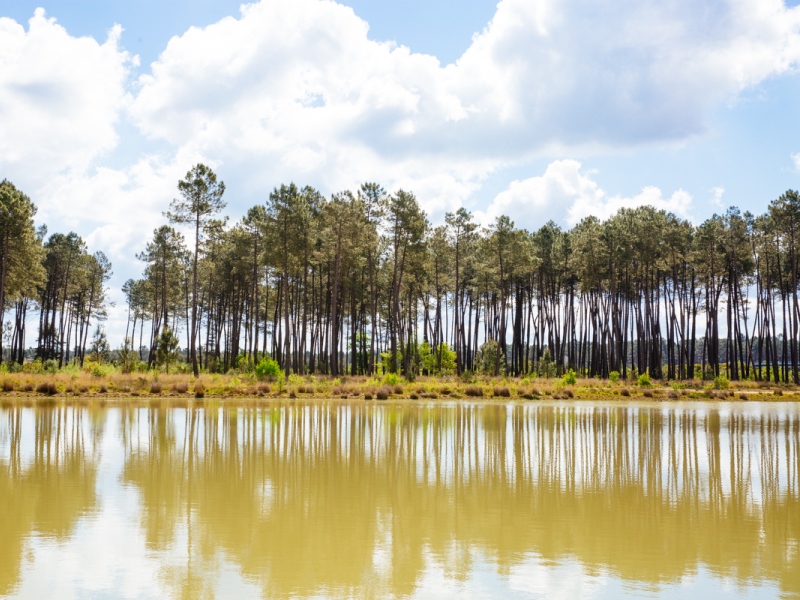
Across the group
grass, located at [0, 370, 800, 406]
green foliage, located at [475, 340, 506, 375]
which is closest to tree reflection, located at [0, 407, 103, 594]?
grass, located at [0, 370, 800, 406]

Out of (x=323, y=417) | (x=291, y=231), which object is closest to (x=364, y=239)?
(x=291, y=231)

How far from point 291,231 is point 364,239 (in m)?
5.83

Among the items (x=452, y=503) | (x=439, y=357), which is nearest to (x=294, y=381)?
(x=439, y=357)

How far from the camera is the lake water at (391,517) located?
575 cm

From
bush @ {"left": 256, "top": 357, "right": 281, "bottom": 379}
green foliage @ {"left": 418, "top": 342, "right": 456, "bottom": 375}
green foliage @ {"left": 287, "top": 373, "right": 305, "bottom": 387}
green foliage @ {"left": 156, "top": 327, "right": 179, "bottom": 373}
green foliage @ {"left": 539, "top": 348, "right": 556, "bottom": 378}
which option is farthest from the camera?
green foliage @ {"left": 418, "top": 342, "right": 456, "bottom": 375}

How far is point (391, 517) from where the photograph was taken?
816 cm

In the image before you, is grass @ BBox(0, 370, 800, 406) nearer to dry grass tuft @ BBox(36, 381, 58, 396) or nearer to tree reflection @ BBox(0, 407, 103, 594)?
dry grass tuft @ BBox(36, 381, 58, 396)

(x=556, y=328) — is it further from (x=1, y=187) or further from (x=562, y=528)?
(x=562, y=528)

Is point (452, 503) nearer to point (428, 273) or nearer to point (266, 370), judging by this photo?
point (266, 370)

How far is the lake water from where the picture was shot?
5.75 m

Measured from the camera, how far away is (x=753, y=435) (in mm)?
19625

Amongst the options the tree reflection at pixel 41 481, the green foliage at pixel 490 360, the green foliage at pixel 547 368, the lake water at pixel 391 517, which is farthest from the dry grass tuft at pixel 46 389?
the green foliage at pixel 547 368

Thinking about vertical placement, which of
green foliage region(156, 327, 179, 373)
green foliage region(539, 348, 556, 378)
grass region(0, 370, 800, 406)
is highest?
green foliage region(156, 327, 179, 373)

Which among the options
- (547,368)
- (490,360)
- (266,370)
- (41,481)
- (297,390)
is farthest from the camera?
(490,360)
